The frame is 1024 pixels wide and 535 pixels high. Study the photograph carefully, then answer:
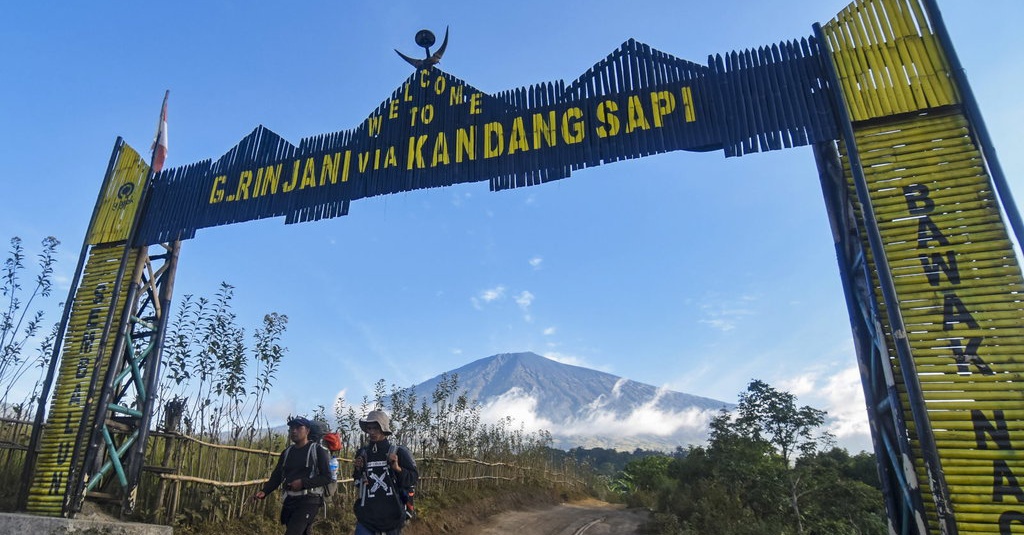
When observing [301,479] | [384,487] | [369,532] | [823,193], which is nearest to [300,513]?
[301,479]

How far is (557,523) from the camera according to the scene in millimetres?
14555

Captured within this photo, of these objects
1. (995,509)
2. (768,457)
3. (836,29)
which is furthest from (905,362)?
(768,457)

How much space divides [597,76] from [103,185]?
845 cm

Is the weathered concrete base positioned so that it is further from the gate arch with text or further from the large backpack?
the large backpack

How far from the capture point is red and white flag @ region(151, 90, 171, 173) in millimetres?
9453

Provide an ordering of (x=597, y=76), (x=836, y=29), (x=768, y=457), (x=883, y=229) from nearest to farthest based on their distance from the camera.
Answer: (x=883, y=229) → (x=836, y=29) → (x=597, y=76) → (x=768, y=457)

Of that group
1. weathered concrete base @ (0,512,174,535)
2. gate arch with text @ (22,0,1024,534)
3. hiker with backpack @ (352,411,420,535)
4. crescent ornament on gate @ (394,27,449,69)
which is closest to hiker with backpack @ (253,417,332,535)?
hiker with backpack @ (352,411,420,535)

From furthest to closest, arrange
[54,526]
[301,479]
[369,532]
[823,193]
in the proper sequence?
[54,526]
[823,193]
[301,479]
[369,532]

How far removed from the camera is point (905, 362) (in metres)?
4.57

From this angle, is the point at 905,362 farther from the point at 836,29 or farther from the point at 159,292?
the point at 159,292

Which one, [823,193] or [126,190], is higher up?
[126,190]

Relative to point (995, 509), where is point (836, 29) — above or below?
above

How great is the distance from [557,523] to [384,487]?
36.3 feet

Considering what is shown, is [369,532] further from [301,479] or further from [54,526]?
[54,526]
